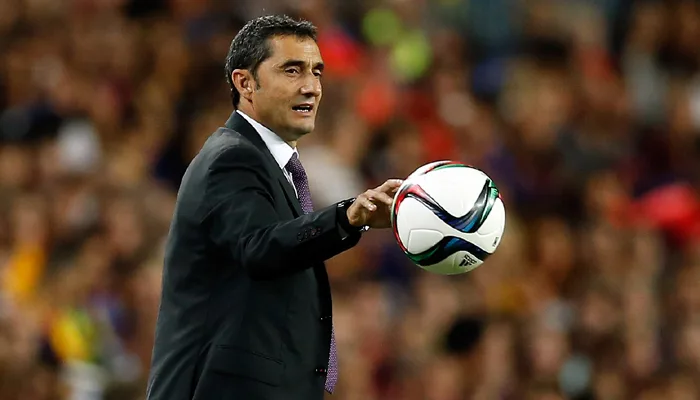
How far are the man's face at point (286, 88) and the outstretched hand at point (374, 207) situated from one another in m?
0.48

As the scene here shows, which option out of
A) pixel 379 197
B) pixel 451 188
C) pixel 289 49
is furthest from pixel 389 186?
pixel 289 49

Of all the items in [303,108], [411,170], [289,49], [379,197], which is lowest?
[379,197]

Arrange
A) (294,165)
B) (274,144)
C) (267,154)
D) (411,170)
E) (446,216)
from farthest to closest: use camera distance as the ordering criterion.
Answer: (411,170) < (294,165) < (274,144) < (267,154) < (446,216)

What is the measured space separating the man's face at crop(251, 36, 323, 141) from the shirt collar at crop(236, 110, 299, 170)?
21 mm

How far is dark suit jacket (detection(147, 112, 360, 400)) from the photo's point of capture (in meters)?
3.86

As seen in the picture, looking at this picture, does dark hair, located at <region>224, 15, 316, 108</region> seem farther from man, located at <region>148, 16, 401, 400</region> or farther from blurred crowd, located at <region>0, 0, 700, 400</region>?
blurred crowd, located at <region>0, 0, 700, 400</region>

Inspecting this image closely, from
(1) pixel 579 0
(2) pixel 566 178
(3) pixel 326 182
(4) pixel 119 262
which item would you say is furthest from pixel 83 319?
(1) pixel 579 0

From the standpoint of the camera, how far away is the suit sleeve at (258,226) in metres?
3.81

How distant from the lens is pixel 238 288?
3.99 metres

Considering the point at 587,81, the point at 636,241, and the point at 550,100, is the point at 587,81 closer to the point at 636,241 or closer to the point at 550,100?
the point at 550,100

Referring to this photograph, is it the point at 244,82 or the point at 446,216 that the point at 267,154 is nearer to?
Result: the point at 244,82

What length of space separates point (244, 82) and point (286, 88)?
0.53 feet

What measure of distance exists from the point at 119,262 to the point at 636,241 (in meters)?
3.48

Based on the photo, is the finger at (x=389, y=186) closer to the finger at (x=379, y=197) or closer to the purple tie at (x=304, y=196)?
the finger at (x=379, y=197)
